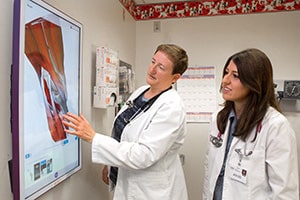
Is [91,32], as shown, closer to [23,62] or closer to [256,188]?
[23,62]

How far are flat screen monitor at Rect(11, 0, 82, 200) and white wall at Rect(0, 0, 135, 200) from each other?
0.24 ft

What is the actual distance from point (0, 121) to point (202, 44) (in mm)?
2236

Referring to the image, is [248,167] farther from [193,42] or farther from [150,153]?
[193,42]

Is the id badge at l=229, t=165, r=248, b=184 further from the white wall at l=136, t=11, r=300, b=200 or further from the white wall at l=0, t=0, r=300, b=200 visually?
the white wall at l=136, t=11, r=300, b=200

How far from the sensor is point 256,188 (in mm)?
1135

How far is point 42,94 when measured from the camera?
3.36ft

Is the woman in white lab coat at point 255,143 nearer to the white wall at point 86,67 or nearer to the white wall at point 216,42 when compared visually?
the white wall at point 86,67

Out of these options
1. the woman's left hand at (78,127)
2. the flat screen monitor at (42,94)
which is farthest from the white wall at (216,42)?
the woman's left hand at (78,127)

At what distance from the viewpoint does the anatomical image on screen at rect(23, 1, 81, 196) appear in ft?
3.08

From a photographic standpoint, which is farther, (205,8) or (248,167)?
(205,8)

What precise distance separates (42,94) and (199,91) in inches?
76.5

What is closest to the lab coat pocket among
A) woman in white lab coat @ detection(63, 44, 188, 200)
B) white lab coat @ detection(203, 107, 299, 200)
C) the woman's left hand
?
white lab coat @ detection(203, 107, 299, 200)

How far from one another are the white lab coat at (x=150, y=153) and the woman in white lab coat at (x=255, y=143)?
0.26 metres

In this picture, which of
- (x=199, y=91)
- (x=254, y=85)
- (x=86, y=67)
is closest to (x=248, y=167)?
(x=254, y=85)
